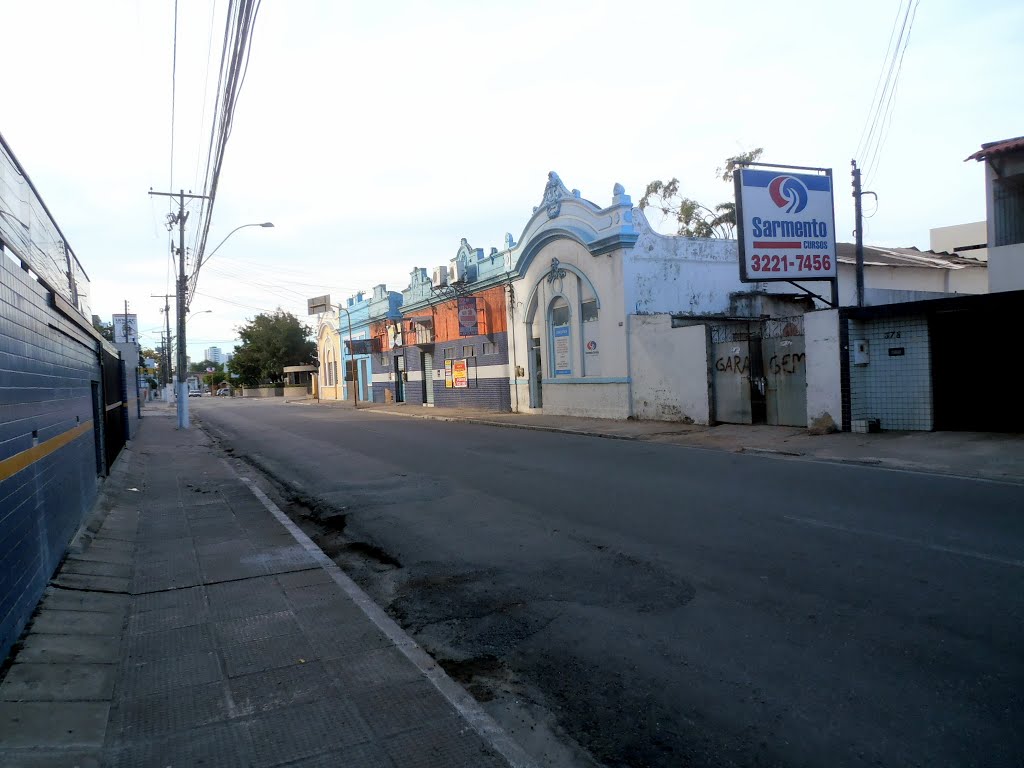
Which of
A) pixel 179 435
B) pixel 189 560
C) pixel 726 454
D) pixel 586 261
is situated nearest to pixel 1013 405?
pixel 726 454

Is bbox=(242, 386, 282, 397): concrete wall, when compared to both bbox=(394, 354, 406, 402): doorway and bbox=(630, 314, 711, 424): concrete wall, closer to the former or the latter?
bbox=(394, 354, 406, 402): doorway

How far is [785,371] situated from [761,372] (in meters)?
0.80

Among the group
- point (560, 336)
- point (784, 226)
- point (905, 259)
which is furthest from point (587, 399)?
point (905, 259)

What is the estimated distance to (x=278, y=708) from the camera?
4078 millimetres

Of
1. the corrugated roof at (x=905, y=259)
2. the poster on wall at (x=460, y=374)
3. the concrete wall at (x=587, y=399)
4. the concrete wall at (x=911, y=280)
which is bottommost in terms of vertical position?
the concrete wall at (x=587, y=399)

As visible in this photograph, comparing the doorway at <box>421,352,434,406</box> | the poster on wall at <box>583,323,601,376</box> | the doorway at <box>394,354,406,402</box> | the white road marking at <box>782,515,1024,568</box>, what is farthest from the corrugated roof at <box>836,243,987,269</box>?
the doorway at <box>394,354,406,402</box>

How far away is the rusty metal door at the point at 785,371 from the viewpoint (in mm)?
17016

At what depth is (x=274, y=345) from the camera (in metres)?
73.1

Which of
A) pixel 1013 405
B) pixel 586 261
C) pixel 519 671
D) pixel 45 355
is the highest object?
pixel 586 261

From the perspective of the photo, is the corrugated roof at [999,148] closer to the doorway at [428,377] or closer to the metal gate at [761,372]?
the metal gate at [761,372]

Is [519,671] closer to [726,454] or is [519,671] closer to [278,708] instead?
[278,708]

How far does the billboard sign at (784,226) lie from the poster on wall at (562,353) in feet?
28.7

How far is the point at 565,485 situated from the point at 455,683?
680 cm

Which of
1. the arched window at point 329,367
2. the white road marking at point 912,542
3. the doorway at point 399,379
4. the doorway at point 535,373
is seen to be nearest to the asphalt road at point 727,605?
the white road marking at point 912,542
